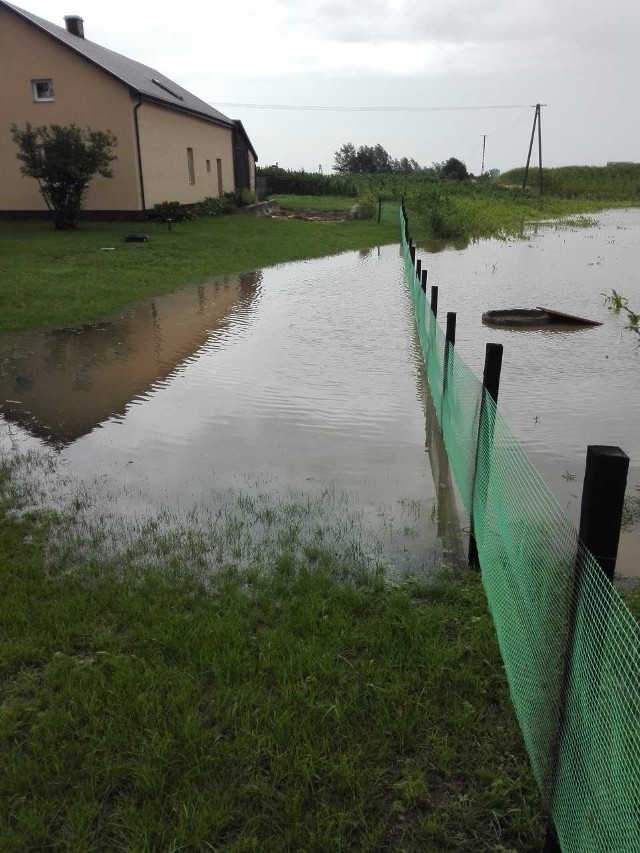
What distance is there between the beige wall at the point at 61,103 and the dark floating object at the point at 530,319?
1832 cm

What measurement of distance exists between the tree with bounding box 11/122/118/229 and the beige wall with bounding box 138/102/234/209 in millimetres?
2679

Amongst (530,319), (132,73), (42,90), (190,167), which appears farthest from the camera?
(190,167)

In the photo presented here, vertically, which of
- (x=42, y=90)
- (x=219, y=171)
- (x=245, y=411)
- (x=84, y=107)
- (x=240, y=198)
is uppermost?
(x=42, y=90)

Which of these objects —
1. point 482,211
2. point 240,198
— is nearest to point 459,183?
point 482,211

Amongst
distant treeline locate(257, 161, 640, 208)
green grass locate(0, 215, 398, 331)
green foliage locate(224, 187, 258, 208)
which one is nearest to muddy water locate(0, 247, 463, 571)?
green grass locate(0, 215, 398, 331)

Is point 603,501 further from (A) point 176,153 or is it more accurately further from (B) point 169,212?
(A) point 176,153

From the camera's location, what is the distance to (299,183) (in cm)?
5388

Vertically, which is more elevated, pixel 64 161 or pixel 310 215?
pixel 64 161

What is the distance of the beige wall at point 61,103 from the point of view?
26.1m

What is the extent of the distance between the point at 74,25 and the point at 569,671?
34933 mm

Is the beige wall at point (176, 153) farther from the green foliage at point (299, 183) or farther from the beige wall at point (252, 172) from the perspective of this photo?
the green foliage at point (299, 183)

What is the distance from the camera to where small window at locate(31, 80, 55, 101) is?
1053 inches

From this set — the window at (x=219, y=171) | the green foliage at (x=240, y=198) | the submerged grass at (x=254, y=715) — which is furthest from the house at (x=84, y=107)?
the submerged grass at (x=254, y=715)

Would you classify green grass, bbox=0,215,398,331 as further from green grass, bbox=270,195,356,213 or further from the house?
green grass, bbox=270,195,356,213
